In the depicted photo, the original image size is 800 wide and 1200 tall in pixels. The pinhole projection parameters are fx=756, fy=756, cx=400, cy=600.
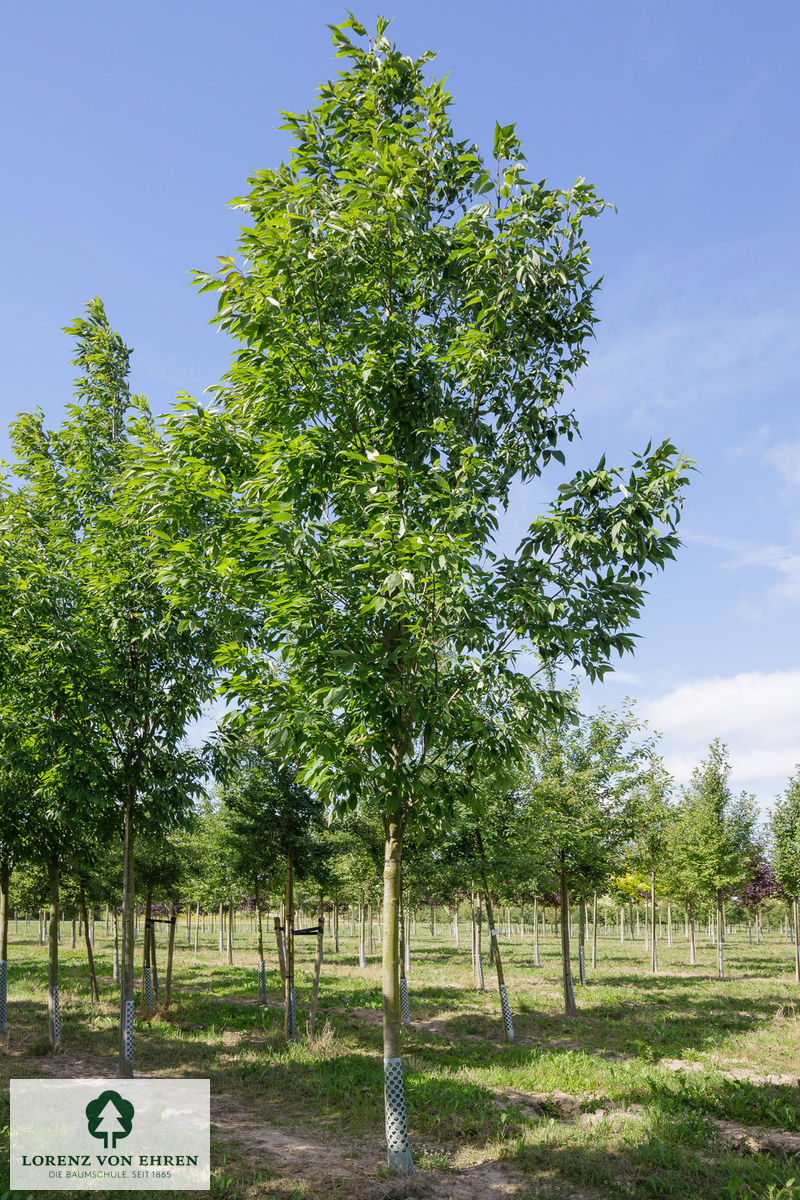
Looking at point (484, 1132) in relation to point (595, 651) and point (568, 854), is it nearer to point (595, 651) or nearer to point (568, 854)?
point (595, 651)

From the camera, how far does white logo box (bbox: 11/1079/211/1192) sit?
7.50 m

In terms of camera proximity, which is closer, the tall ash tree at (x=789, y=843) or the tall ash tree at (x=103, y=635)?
the tall ash tree at (x=103, y=635)

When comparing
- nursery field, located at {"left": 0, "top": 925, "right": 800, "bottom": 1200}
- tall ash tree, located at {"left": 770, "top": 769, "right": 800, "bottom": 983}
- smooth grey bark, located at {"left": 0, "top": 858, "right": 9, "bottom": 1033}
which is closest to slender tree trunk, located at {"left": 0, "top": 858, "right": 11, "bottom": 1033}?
smooth grey bark, located at {"left": 0, "top": 858, "right": 9, "bottom": 1033}

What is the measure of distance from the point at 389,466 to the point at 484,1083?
10.4 m

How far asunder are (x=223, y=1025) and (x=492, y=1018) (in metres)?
6.67

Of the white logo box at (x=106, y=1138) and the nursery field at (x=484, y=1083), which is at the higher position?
the white logo box at (x=106, y=1138)

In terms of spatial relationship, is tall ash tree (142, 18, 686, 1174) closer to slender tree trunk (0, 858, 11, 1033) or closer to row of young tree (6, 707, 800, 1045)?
row of young tree (6, 707, 800, 1045)

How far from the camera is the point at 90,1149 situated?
321 inches

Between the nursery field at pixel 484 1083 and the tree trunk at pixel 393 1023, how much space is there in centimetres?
30

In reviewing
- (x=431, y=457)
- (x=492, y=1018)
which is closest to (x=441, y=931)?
(x=492, y=1018)

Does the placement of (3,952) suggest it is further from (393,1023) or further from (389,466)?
(389,466)

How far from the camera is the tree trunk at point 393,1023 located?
26.1ft

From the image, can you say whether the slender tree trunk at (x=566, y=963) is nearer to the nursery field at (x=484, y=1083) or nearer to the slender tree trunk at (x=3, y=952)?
the nursery field at (x=484, y=1083)

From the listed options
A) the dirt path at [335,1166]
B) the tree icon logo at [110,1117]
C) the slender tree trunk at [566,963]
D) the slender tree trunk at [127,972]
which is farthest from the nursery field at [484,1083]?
the slender tree trunk at [127,972]
